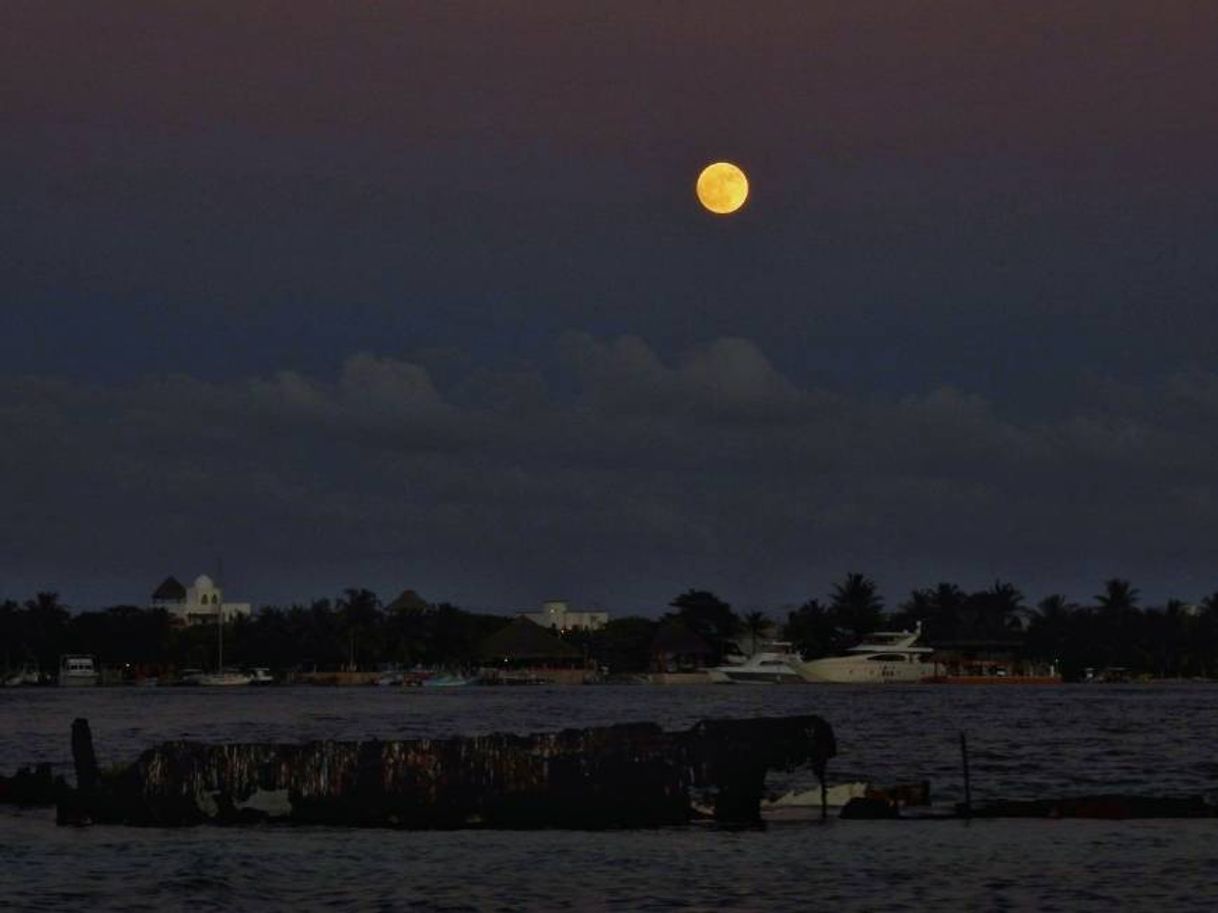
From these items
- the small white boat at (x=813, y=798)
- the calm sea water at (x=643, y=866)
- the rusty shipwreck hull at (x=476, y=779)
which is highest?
the rusty shipwreck hull at (x=476, y=779)

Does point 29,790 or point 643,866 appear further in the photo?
point 29,790

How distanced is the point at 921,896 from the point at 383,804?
18045 millimetres

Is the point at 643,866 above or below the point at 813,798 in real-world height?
below

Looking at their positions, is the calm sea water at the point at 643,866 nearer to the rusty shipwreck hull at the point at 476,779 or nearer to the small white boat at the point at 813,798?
the rusty shipwreck hull at the point at 476,779

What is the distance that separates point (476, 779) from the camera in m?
55.2

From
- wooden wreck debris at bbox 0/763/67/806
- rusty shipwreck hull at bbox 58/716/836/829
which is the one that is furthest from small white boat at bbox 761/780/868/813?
wooden wreck debris at bbox 0/763/67/806

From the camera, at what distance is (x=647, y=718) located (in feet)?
479

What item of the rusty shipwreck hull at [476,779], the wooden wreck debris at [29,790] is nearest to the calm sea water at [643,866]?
the rusty shipwreck hull at [476,779]

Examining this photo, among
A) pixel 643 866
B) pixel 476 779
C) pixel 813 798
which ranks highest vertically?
pixel 476 779

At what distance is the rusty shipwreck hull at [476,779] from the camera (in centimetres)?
5422

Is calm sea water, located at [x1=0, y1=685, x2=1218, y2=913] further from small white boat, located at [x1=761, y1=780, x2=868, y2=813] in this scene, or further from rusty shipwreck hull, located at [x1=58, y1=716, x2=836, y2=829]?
small white boat, located at [x1=761, y1=780, x2=868, y2=813]

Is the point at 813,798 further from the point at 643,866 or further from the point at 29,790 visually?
the point at 29,790

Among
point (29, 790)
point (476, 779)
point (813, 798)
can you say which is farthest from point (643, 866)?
point (29, 790)

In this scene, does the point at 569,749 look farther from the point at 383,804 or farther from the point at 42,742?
the point at 42,742
